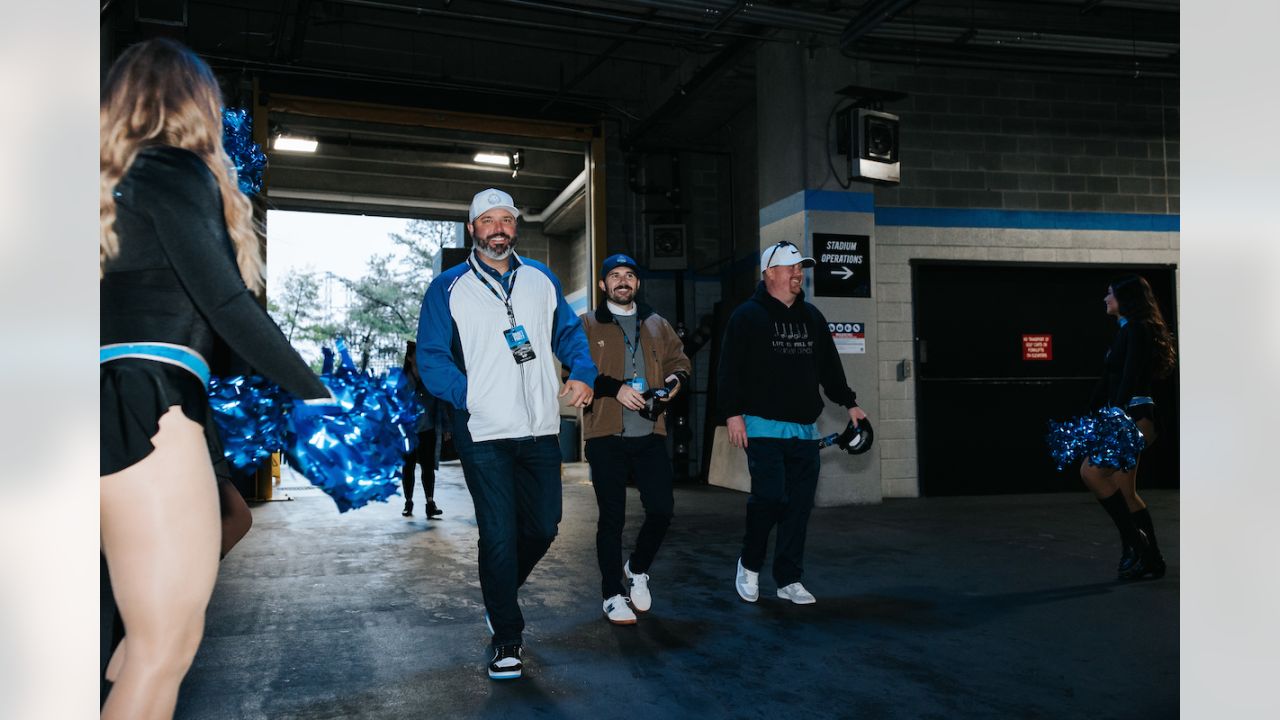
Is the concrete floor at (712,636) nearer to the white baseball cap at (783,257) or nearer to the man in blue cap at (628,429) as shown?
the man in blue cap at (628,429)

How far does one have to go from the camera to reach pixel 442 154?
1431 cm

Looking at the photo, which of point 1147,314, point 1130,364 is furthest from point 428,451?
point 1147,314

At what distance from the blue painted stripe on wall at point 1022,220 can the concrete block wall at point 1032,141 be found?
0.08 meters

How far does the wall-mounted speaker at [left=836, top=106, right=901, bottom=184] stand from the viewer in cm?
856

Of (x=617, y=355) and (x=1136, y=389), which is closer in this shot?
(x=617, y=355)

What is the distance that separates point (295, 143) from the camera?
12.8m

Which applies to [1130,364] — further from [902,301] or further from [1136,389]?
[902,301]

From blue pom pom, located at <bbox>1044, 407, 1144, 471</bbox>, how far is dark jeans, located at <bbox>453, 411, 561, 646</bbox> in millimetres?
3048

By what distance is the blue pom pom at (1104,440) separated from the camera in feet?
16.1

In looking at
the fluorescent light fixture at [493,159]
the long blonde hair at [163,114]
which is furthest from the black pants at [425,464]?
the fluorescent light fixture at [493,159]

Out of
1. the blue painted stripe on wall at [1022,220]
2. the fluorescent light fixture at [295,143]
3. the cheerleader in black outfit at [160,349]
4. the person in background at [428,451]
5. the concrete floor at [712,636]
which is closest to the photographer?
the cheerleader in black outfit at [160,349]

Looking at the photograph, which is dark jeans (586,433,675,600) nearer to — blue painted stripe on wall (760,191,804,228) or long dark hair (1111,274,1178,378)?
long dark hair (1111,274,1178,378)

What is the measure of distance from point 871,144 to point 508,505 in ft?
20.9

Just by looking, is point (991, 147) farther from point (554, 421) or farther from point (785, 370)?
point (554, 421)
